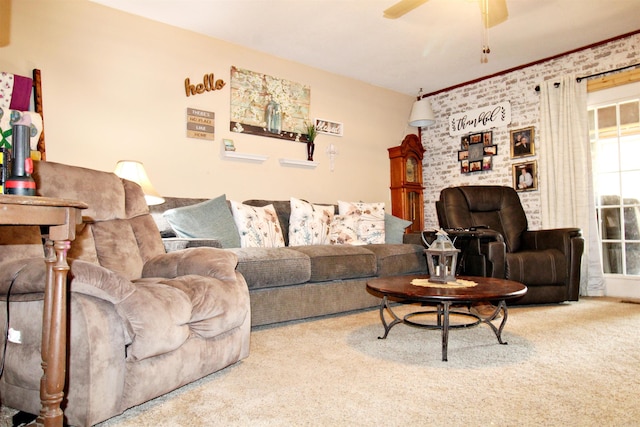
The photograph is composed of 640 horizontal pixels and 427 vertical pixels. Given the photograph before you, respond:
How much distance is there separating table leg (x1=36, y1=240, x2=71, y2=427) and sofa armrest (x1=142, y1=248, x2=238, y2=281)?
81 cm

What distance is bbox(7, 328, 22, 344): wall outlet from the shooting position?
136 centimetres

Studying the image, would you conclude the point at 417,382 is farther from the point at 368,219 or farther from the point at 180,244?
the point at 368,219

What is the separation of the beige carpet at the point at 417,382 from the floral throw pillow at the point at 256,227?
2.94ft

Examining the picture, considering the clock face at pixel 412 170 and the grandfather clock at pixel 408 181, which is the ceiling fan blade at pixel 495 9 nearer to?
the grandfather clock at pixel 408 181

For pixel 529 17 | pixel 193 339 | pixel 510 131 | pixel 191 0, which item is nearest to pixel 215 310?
pixel 193 339

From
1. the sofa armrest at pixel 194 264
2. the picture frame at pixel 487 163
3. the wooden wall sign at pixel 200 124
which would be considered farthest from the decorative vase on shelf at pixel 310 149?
the sofa armrest at pixel 194 264

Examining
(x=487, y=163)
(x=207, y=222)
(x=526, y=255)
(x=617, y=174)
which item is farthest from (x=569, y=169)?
(x=207, y=222)

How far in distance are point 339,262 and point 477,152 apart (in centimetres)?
308

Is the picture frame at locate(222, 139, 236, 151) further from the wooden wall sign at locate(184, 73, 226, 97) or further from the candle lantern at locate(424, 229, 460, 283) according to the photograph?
the candle lantern at locate(424, 229, 460, 283)

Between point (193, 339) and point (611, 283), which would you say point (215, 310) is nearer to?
point (193, 339)

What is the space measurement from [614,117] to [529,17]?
148cm

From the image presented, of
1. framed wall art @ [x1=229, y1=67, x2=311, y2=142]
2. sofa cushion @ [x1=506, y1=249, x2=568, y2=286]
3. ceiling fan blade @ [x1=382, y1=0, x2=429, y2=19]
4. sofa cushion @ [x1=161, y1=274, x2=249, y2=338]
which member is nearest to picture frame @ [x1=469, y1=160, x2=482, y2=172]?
sofa cushion @ [x1=506, y1=249, x2=568, y2=286]

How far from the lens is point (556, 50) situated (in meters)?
4.42

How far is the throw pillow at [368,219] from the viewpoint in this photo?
3.95m
